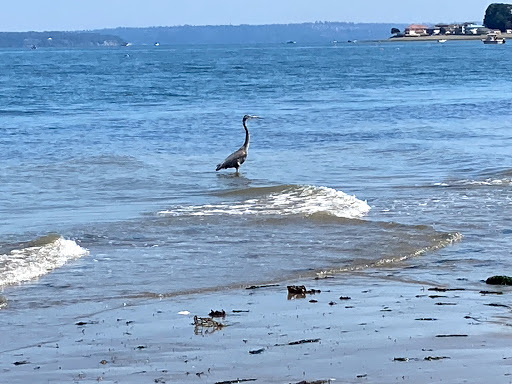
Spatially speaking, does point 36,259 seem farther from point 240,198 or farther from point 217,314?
point 240,198

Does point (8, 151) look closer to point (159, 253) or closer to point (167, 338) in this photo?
point (159, 253)

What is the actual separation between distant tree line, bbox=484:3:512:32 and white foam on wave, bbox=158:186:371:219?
16265 cm

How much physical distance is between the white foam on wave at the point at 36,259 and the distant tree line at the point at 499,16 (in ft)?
547

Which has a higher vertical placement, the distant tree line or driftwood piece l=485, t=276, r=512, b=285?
the distant tree line

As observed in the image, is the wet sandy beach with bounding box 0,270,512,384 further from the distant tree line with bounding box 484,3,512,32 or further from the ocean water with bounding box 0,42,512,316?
the distant tree line with bounding box 484,3,512,32

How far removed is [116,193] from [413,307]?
7.94m

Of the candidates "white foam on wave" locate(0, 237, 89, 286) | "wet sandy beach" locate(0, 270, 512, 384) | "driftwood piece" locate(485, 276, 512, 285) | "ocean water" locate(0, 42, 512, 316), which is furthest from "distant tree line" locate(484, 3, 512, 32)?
"wet sandy beach" locate(0, 270, 512, 384)

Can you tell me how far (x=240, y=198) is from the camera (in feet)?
45.3

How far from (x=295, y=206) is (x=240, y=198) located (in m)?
1.46

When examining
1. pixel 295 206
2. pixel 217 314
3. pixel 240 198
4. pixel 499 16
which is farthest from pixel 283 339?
pixel 499 16

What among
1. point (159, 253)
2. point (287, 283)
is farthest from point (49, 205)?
point (287, 283)

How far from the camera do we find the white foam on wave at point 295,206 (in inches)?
474

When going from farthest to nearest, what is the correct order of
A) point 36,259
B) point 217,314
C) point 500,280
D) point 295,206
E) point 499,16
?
point 499,16 → point 295,206 → point 36,259 → point 500,280 → point 217,314

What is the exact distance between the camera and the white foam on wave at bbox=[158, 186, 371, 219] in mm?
12039
